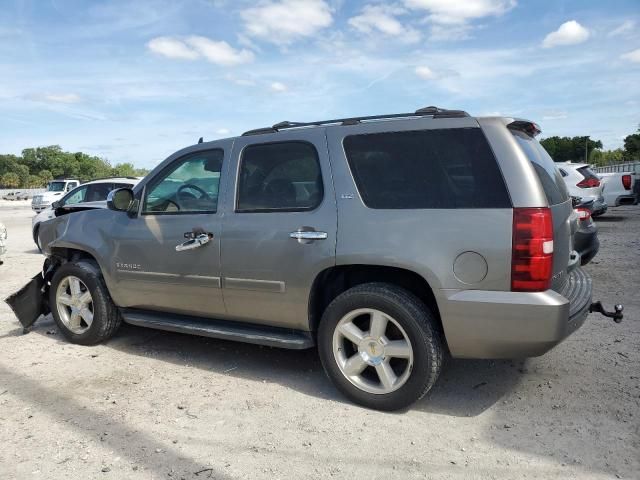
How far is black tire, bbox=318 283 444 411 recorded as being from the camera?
10.9 ft

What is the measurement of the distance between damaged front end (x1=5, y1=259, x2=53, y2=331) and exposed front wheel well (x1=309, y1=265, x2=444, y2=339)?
3.09m

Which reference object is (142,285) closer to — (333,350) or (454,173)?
(333,350)

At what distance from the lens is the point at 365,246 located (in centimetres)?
345

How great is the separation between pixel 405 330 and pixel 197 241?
176 centimetres

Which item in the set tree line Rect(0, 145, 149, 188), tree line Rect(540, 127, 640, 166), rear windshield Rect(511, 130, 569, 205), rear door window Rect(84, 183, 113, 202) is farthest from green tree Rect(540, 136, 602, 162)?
rear windshield Rect(511, 130, 569, 205)

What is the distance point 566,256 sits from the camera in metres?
3.43

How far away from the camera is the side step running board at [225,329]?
385 centimetres

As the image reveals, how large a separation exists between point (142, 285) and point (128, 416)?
1316mm

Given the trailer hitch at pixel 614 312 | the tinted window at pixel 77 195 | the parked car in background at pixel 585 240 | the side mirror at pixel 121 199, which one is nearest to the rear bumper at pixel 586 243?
the parked car in background at pixel 585 240

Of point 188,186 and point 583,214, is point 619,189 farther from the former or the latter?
point 188,186

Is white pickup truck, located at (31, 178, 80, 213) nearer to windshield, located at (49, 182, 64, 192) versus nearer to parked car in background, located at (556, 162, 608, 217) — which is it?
windshield, located at (49, 182, 64, 192)

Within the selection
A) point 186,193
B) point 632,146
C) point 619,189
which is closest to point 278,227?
point 186,193

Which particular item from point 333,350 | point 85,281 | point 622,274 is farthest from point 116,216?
point 622,274

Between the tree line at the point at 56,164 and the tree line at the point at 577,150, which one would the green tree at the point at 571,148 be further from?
the tree line at the point at 56,164
